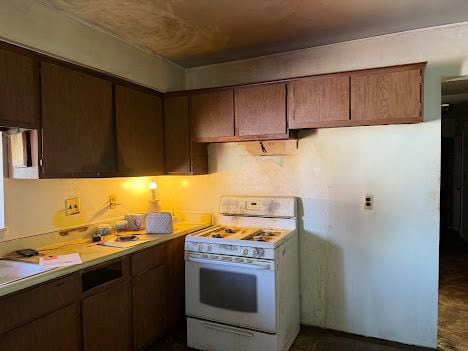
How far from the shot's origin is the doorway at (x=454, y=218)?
10.4ft

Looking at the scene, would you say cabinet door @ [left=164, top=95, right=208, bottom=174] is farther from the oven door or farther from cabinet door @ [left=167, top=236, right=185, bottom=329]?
the oven door

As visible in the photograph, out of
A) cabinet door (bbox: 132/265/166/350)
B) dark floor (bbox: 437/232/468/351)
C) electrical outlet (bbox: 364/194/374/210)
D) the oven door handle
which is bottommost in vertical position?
dark floor (bbox: 437/232/468/351)

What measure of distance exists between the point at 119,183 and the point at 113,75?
3.20 feet

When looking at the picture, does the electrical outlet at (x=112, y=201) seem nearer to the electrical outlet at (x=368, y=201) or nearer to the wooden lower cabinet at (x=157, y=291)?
the wooden lower cabinet at (x=157, y=291)

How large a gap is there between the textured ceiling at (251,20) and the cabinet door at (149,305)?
6.01 ft

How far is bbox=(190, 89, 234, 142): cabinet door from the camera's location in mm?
2844

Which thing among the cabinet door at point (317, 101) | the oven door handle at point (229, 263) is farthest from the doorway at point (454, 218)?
the oven door handle at point (229, 263)

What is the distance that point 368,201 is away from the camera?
8.94 ft

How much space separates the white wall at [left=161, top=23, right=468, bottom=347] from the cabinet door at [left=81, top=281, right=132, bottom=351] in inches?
56.6

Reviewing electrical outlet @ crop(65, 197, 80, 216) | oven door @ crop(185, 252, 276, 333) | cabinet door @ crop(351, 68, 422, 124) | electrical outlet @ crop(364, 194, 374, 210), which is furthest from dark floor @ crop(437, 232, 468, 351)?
electrical outlet @ crop(65, 197, 80, 216)

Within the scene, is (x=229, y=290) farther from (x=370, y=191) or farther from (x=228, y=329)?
(x=370, y=191)

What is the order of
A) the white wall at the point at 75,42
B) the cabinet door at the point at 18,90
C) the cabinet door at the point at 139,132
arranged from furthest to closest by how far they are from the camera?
the cabinet door at the point at 139,132, the white wall at the point at 75,42, the cabinet door at the point at 18,90

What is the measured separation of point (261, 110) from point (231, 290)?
1.44m

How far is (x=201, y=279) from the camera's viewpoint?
262 centimetres
